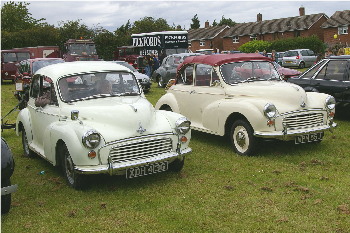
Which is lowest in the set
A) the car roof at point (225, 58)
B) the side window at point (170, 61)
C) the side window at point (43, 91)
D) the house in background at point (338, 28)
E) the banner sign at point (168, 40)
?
the side window at point (43, 91)

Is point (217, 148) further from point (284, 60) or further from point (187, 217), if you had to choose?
point (284, 60)

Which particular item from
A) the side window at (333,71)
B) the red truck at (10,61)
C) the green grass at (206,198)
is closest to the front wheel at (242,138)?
the green grass at (206,198)

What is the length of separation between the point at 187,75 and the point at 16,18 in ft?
183

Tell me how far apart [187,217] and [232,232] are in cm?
66

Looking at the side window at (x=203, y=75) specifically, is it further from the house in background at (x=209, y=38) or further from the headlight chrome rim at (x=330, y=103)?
the house in background at (x=209, y=38)

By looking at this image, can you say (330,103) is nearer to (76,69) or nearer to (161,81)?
(76,69)

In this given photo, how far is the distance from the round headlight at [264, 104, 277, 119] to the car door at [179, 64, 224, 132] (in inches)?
48.0

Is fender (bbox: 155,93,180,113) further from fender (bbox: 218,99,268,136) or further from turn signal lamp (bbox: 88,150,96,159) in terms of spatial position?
turn signal lamp (bbox: 88,150,96,159)

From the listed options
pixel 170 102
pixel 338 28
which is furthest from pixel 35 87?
pixel 338 28

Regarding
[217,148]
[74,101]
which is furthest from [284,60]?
[74,101]

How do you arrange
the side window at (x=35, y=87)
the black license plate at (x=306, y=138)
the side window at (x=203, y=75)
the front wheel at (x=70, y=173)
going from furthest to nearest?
1. the side window at (x=203, y=75)
2. the side window at (x=35, y=87)
3. the black license plate at (x=306, y=138)
4. the front wheel at (x=70, y=173)

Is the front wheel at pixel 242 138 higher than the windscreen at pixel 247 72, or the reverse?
the windscreen at pixel 247 72

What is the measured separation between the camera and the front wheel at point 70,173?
6.10 meters

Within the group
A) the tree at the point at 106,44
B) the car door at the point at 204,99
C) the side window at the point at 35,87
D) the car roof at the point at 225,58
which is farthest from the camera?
the tree at the point at 106,44
